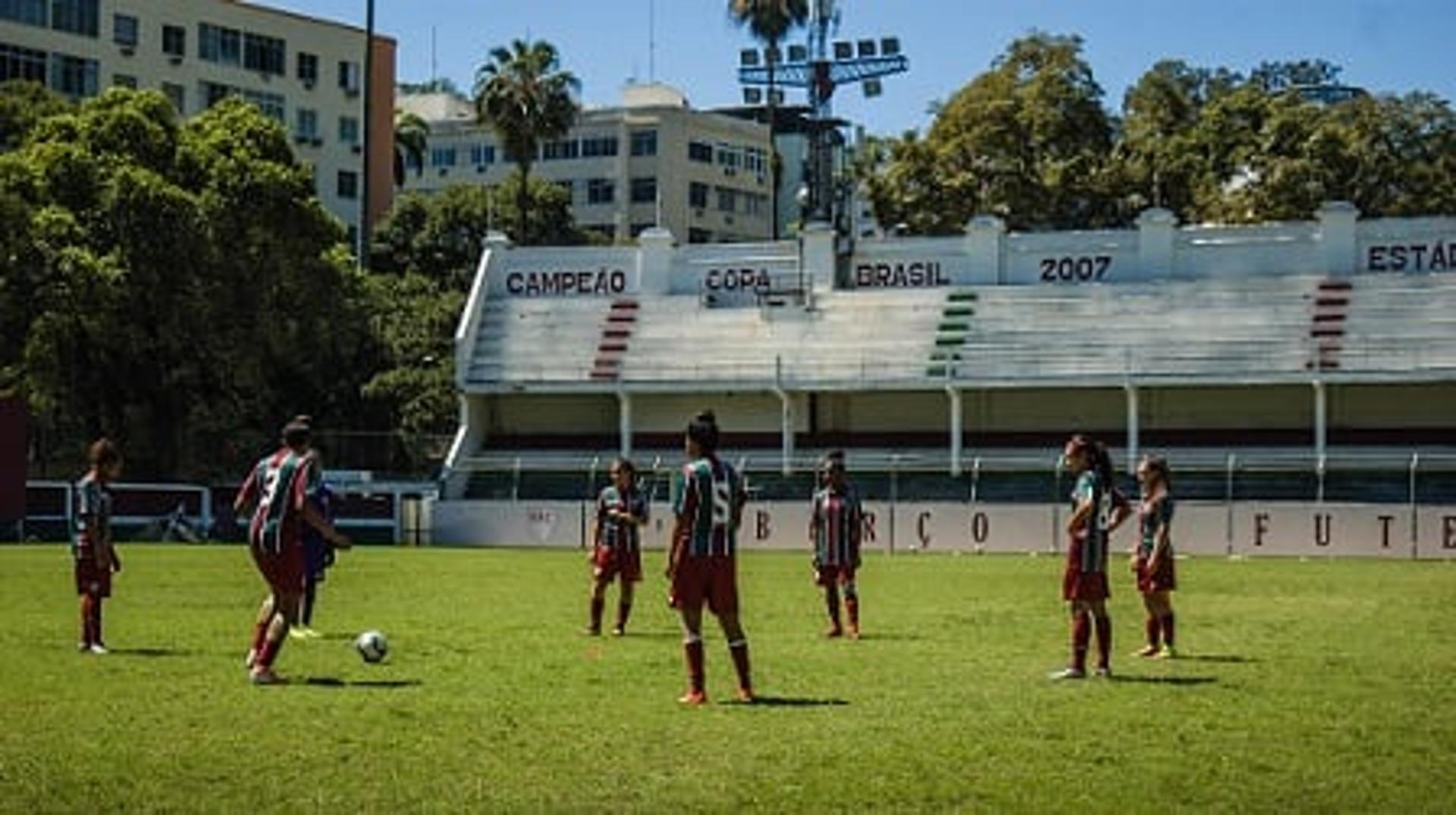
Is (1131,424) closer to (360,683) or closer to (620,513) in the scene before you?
(620,513)

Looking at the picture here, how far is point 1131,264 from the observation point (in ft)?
225

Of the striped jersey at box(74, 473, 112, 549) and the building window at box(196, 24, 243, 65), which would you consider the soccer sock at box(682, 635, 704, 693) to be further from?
the building window at box(196, 24, 243, 65)

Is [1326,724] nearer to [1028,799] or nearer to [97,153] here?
[1028,799]

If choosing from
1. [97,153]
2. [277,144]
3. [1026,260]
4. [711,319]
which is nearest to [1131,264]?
[1026,260]

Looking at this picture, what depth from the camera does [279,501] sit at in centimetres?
1791

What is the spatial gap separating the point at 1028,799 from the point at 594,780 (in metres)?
2.40

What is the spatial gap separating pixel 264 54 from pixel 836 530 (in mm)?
78293

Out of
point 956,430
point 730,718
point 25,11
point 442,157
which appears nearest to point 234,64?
point 25,11

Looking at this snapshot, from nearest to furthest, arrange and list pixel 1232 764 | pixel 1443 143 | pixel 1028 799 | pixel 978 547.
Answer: pixel 1028 799 → pixel 1232 764 → pixel 978 547 → pixel 1443 143

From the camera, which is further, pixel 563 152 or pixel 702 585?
pixel 563 152

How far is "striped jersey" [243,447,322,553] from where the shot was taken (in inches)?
702

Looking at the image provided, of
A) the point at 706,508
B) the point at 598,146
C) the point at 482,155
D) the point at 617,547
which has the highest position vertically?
the point at 482,155

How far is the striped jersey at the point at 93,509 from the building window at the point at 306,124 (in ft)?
261

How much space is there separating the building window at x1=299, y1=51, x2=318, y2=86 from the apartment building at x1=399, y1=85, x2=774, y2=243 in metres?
22.0
